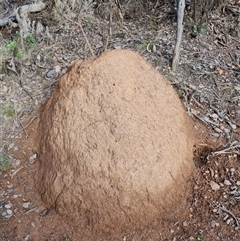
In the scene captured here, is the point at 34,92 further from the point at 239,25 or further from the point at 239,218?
the point at 239,25

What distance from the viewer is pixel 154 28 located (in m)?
4.09

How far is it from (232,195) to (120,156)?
900 mm

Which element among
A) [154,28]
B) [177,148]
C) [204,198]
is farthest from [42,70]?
[204,198]

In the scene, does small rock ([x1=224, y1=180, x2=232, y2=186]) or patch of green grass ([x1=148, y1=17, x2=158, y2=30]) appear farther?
patch of green grass ([x1=148, y1=17, x2=158, y2=30])

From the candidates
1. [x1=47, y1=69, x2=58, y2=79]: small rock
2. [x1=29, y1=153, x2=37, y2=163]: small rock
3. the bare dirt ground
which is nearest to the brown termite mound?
the bare dirt ground

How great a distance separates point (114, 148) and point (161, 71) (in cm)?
128

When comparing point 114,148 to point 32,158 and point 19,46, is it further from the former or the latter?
point 19,46

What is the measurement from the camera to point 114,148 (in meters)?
2.47

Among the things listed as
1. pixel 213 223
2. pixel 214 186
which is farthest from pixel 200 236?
pixel 214 186

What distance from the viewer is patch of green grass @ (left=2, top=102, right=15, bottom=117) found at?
10.5 feet

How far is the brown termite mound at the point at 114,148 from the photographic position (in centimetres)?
246

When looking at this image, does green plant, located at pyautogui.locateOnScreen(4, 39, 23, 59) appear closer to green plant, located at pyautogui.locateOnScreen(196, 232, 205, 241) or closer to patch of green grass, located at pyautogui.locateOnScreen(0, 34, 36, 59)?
patch of green grass, located at pyautogui.locateOnScreen(0, 34, 36, 59)

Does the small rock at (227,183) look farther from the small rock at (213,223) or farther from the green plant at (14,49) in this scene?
the green plant at (14,49)

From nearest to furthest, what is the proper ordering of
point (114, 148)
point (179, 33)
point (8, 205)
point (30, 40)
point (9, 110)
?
point (114, 148) → point (8, 205) → point (9, 110) → point (179, 33) → point (30, 40)
